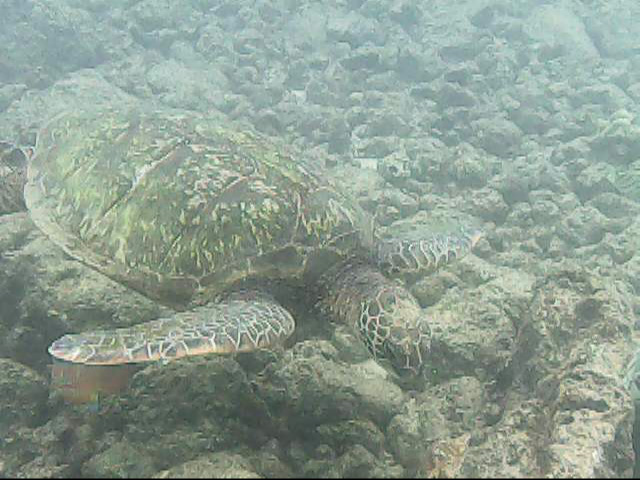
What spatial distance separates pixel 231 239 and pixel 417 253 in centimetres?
126

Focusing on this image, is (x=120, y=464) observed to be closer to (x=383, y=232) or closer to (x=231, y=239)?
(x=231, y=239)

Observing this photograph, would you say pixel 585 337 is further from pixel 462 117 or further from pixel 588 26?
pixel 588 26

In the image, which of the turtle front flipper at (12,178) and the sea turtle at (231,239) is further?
the turtle front flipper at (12,178)

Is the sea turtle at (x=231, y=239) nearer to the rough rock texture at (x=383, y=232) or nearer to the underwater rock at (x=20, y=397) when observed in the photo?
the rough rock texture at (x=383, y=232)

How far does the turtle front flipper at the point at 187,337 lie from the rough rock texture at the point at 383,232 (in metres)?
0.21

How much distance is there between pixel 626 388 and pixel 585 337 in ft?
1.49

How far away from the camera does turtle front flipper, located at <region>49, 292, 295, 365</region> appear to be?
7.64ft

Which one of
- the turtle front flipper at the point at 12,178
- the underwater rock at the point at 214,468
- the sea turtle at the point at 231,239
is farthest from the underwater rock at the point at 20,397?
the turtle front flipper at the point at 12,178

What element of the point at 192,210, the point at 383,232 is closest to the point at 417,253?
the point at 383,232

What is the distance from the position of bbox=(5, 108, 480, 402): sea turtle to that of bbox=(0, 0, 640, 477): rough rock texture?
0.22 m

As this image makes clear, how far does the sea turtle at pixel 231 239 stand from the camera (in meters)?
2.88

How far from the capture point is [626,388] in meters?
2.43

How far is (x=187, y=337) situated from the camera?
2.48 metres

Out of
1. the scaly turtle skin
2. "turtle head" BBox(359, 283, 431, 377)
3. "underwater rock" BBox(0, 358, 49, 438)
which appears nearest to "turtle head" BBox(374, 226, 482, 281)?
the scaly turtle skin
